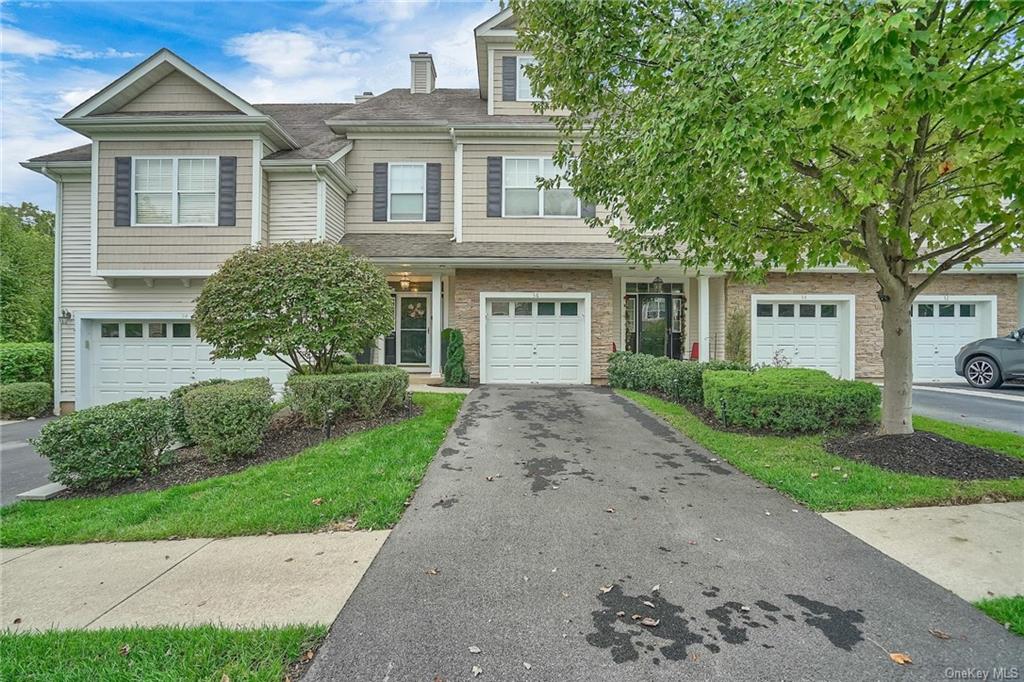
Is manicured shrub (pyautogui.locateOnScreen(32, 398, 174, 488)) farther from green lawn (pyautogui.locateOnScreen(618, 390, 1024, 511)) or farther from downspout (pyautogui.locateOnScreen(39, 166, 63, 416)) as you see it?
downspout (pyautogui.locateOnScreen(39, 166, 63, 416))

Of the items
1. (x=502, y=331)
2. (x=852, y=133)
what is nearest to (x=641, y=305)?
Answer: (x=502, y=331)

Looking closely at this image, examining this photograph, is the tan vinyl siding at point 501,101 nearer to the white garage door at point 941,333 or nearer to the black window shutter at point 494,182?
the black window shutter at point 494,182

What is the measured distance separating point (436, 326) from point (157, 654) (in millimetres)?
9771

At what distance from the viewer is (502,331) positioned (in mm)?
11648

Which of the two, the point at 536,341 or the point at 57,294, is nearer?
the point at 57,294

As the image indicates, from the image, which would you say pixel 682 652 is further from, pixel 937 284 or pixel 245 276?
pixel 937 284

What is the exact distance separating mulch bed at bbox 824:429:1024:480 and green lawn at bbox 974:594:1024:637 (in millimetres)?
2499

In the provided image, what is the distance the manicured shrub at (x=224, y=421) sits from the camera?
5.68 meters

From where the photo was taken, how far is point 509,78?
1216 cm

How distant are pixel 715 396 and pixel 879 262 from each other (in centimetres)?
275

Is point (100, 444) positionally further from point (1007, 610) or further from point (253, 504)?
point (1007, 610)

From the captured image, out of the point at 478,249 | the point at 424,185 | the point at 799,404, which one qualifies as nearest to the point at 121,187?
the point at 424,185

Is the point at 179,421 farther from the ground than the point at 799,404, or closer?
closer

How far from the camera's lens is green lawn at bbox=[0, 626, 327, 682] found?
7.14 ft
